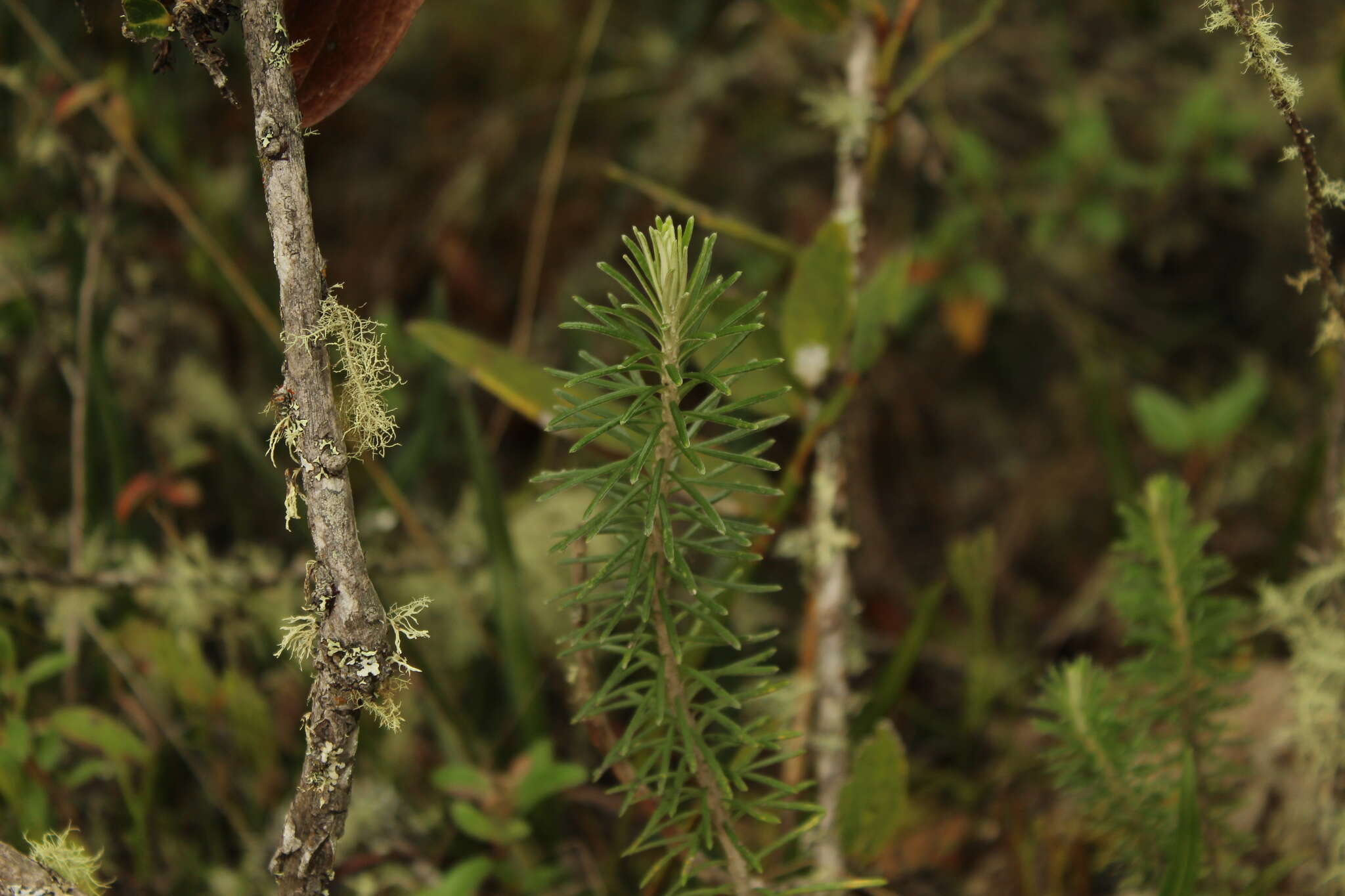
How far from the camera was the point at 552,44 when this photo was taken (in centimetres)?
169

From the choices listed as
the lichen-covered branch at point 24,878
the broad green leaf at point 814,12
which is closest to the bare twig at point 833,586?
the broad green leaf at point 814,12

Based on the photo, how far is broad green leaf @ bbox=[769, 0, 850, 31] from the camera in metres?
0.85

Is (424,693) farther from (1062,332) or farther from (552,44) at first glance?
(552,44)

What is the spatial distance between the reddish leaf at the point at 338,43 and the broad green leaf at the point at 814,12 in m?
0.40

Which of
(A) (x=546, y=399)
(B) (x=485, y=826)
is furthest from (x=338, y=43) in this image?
(B) (x=485, y=826)

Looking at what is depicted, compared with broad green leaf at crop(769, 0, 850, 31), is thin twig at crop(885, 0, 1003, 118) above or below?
below

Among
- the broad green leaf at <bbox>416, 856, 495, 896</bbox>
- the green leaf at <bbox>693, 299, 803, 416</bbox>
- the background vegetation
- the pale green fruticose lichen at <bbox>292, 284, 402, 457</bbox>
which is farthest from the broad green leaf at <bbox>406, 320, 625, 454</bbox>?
the broad green leaf at <bbox>416, 856, 495, 896</bbox>

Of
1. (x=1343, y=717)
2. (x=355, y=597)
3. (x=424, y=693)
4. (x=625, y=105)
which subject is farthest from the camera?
(x=625, y=105)

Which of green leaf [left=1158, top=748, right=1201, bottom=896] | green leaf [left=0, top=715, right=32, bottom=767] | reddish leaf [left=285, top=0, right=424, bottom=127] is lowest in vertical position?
green leaf [left=1158, top=748, right=1201, bottom=896]

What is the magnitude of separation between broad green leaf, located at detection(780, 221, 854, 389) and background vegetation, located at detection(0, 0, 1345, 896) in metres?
0.04

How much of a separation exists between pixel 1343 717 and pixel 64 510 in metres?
1.33

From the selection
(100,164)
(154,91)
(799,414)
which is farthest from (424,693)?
(154,91)

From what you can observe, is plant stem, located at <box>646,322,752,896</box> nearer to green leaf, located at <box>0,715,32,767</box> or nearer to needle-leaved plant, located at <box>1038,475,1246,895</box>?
needle-leaved plant, located at <box>1038,475,1246,895</box>

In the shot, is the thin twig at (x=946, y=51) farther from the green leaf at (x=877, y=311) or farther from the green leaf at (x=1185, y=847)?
the green leaf at (x=1185, y=847)
